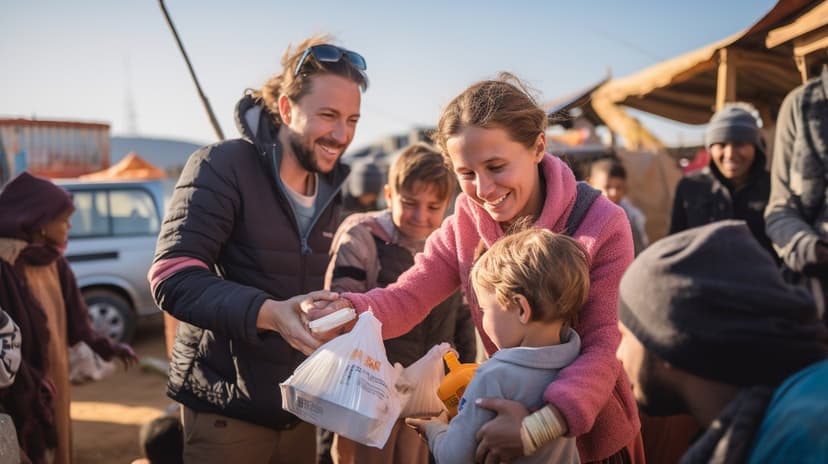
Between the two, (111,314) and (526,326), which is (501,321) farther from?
(111,314)

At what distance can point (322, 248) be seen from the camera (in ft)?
8.83

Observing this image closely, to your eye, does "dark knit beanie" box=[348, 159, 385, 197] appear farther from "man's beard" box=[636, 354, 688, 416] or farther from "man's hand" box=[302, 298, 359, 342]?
"man's beard" box=[636, 354, 688, 416]

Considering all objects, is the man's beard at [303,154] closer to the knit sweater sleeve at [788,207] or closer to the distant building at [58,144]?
the knit sweater sleeve at [788,207]

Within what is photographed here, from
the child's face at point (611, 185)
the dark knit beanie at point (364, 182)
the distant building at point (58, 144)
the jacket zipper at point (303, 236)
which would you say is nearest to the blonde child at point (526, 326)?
the jacket zipper at point (303, 236)

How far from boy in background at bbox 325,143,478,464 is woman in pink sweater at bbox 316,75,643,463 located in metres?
0.77

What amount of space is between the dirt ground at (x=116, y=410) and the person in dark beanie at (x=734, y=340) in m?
4.08

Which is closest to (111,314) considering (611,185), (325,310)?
(611,185)

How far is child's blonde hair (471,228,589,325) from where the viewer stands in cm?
171

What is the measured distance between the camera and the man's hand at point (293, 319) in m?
2.04

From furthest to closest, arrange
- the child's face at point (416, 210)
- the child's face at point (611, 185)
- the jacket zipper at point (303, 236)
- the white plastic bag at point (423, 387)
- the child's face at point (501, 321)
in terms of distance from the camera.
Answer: the child's face at point (611, 185), the child's face at point (416, 210), the jacket zipper at point (303, 236), the white plastic bag at point (423, 387), the child's face at point (501, 321)

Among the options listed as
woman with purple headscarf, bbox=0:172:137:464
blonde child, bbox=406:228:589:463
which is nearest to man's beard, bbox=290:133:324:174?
blonde child, bbox=406:228:589:463

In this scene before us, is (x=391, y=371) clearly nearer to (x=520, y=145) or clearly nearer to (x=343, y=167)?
(x=520, y=145)

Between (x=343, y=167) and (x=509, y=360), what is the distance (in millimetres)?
1486

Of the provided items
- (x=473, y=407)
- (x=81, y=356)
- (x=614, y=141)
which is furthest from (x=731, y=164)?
(x=614, y=141)
